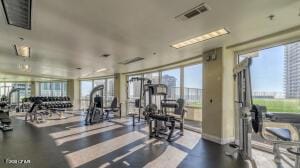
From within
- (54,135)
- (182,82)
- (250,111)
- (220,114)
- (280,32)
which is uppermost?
(280,32)

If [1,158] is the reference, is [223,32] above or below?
above

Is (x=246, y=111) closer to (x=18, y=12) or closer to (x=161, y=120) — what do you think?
(x=161, y=120)

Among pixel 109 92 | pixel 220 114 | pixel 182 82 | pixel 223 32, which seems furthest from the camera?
pixel 109 92

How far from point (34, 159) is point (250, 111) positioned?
3.81 meters

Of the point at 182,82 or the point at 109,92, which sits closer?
the point at 182,82

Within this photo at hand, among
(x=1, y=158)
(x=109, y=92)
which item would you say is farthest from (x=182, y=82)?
(x=109, y=92)

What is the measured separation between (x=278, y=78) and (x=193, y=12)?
8.68 ft

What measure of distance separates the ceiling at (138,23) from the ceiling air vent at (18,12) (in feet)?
0.28

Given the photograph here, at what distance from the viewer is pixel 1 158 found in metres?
3.48

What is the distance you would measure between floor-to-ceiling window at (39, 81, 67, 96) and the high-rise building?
14.5m

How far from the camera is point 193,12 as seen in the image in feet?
9.04

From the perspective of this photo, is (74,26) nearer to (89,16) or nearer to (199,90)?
(89,16)

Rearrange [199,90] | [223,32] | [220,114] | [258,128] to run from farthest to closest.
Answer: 1. [199,90]
2. [220,114]
3. [223,32]
4. [258,128]

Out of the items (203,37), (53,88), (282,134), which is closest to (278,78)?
(282,134)
